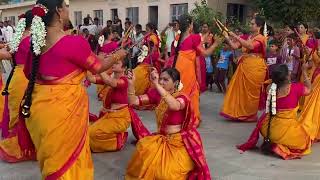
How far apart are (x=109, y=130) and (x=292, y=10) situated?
12.0m

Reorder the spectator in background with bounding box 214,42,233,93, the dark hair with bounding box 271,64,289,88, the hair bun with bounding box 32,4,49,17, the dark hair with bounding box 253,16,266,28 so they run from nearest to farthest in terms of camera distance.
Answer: the hair bun with bounding box 32,4,49,17 < the dark hair with bounding box 271,64,289,88 < the dark hair with bounding box 253,16,266,28 < the spectator in background with bounding box 214,42,233,93

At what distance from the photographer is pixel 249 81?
22.8 feet

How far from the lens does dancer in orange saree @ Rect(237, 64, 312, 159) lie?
511 centimetres

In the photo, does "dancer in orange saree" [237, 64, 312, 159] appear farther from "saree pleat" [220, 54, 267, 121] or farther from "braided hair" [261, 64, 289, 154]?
"saree pleat" [220, 54, 267, 121]

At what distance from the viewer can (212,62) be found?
34.9ft

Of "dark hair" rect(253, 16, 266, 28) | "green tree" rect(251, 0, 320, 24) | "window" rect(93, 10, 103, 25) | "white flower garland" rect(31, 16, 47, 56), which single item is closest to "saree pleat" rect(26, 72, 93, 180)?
"white flower garland" rect(31, 16, 47, 56)

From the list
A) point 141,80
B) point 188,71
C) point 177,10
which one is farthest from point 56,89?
point 177,10

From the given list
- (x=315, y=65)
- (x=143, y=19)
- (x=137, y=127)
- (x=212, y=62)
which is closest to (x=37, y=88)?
(x=137, y=127)

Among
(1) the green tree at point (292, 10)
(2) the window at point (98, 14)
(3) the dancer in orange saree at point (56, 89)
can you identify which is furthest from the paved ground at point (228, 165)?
(2) the window at point (98, 14)

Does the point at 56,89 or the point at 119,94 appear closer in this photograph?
the point at 56,89

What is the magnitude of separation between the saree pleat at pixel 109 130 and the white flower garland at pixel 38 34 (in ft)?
6.91

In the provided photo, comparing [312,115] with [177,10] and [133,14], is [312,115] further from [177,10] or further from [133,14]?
[133,14]

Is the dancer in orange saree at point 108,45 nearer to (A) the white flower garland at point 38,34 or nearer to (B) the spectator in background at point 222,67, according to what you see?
→ (B) the spectator in background at point 222,67

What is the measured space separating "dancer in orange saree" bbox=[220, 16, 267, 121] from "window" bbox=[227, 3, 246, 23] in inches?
454
